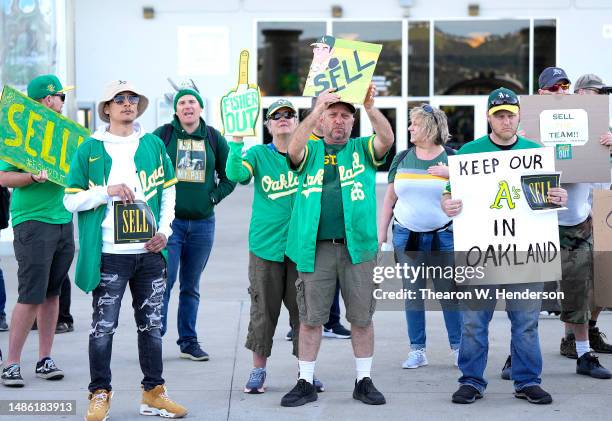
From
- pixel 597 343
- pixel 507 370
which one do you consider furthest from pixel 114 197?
pixel 597 343

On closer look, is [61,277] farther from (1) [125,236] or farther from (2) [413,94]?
(2) [413,94]

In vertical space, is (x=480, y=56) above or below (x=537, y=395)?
above

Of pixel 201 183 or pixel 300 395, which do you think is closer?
pixel 300 395

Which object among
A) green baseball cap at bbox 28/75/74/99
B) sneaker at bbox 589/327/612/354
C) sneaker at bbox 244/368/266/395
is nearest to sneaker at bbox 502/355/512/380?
sneaker at bbox 589/327/612/354

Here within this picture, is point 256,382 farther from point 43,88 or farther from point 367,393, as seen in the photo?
point 43,88

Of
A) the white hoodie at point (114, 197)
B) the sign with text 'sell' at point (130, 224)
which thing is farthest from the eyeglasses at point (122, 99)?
the sign with text 'sell' at point (130, 224)

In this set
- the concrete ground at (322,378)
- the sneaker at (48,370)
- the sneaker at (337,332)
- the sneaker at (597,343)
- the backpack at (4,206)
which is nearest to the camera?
the concrete ground at (322,378)

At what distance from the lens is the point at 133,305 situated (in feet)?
19.3

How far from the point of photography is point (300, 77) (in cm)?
2447

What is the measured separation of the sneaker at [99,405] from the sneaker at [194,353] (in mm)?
1693

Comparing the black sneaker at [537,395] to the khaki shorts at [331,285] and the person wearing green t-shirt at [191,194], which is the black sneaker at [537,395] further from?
the person wearing green t-shirt at [191,194]

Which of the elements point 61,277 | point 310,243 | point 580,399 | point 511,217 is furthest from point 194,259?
point 580,399

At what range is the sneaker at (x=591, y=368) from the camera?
683 centimetres

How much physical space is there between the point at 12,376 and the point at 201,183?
193 centimetres
